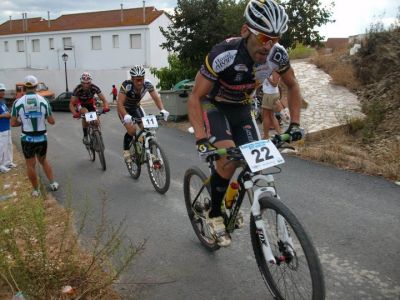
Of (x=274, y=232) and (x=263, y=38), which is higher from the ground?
(x=263, y=38)

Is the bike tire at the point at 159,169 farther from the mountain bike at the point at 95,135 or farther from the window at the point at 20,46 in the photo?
the window at the point at 20,46

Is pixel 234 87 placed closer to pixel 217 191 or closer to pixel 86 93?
pixel 217 191

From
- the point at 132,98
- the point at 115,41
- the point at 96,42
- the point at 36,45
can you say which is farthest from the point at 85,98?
the point at 36,45

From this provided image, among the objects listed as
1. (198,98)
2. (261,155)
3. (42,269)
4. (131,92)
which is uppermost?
(198,98)

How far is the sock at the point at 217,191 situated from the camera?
3996 mm

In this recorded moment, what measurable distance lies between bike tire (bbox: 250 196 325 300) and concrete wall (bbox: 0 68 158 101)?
36312 millimetres

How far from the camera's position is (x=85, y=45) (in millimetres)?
48656

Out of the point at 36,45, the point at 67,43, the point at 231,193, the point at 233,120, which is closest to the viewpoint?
the point at 231,193

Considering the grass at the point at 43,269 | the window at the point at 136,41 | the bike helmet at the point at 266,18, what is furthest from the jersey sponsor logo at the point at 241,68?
the window at the point at 136,41

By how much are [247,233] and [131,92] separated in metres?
3.83

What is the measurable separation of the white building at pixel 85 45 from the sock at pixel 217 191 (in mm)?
36135

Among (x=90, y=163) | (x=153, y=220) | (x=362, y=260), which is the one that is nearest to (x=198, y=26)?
(x=90, y=163)

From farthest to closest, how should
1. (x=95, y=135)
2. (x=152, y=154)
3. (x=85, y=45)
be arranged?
(x=85, y=45) → (x=95, y=135) → (x=152, y=154)

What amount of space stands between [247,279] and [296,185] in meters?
3.41
